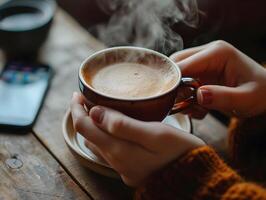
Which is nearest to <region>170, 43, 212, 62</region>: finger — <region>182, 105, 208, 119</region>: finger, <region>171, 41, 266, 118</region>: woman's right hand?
<region>171, 41, 266, 118</region>: woman's right hand

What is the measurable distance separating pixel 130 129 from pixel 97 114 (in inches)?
2.7

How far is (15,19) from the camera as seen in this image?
120 cm

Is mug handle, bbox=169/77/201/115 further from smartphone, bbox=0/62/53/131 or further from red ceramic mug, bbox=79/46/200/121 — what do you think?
smartphone, bbox=0/62/53/131

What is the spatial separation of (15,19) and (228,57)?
0.64m

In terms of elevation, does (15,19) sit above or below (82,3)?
above

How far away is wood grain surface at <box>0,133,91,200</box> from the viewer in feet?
2.51

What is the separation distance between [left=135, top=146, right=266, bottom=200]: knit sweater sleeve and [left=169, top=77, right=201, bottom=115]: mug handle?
147 millimetres

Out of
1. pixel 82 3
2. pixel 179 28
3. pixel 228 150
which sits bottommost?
pixel 82 3

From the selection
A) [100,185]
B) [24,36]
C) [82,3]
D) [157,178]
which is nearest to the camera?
[157,178]

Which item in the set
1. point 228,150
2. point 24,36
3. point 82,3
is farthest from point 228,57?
point 82,3

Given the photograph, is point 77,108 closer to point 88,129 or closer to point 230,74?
point 88,129

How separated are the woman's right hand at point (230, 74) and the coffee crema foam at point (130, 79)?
62 millimetres

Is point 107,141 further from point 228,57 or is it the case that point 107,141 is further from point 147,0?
point 147,0

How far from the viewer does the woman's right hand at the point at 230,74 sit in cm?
83
